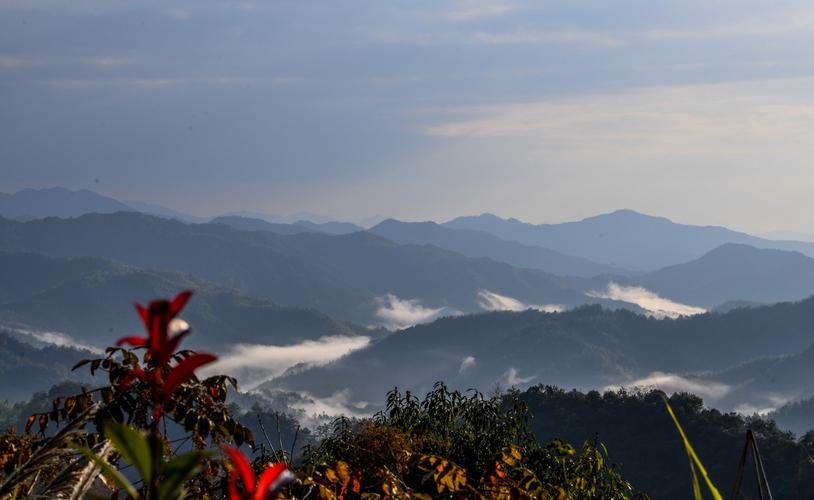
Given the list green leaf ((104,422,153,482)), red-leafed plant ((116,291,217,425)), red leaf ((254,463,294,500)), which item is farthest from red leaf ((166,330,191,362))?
red leaf ((254,463,294,500))

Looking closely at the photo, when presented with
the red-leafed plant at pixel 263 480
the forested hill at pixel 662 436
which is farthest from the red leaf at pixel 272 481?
the forested hill at pixel 662 436

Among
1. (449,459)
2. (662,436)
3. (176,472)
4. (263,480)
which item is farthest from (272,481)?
(662,436)

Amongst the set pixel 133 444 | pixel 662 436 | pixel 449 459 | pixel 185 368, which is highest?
pixel 185 368

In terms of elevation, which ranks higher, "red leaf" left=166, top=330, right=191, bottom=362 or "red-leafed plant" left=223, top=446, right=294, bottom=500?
"red leaf" left=166, top=330, right=191, bottom=362

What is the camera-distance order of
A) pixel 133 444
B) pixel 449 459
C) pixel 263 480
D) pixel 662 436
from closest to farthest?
pixel 133 444 < pixel 263 480 < pixel 449 459 < pixel 662 436

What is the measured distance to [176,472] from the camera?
5.10ft

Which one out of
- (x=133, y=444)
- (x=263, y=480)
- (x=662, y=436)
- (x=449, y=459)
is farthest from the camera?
(x=662, y=436)

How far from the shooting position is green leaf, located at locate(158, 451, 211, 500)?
5.01 ft

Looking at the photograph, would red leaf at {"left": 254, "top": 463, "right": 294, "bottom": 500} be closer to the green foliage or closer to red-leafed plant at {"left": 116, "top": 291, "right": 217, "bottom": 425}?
red-leafed plant at {"left": 116, "top": 291, "right": 217, "bottom": 425}

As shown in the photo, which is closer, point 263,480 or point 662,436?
point 263,480

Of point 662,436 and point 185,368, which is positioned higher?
point 185,368

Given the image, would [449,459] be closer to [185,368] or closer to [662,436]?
[185,368]

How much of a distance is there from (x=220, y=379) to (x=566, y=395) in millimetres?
101492

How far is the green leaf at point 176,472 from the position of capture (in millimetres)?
1527
